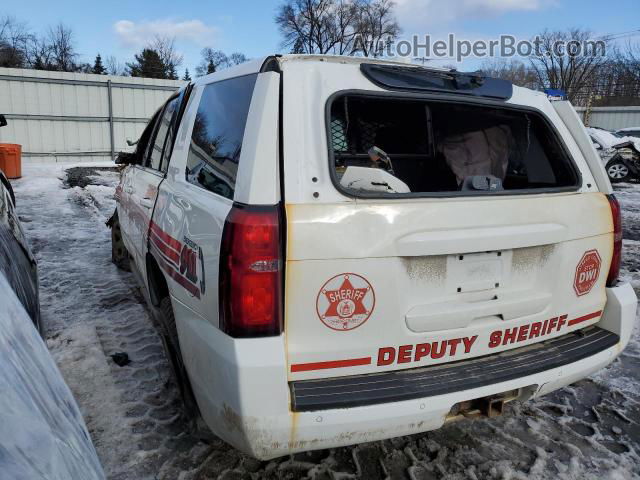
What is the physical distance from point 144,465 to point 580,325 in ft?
7.32

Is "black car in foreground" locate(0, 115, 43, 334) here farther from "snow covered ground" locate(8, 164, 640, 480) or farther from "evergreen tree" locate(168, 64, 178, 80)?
"evergreen tree" locate(168, 64, 178, 80)

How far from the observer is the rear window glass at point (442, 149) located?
89.2 inches

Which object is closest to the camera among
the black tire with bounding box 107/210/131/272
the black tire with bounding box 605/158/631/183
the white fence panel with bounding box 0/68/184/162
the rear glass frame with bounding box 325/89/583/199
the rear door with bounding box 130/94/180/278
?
the rear glass frame with bounding box 325/89/583/199

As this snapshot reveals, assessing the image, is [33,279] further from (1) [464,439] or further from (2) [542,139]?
(2) [542,139]

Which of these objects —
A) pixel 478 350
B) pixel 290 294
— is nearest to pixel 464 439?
pixel 478 350

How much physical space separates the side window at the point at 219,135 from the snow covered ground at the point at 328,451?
134 centimetres

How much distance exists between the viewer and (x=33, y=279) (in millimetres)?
3586

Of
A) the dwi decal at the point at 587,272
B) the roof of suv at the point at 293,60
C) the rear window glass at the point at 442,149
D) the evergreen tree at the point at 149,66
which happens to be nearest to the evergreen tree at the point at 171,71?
the evergreen tree at the point at 149,66

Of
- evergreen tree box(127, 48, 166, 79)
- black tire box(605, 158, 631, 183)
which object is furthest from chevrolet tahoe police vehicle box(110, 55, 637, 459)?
evergreen tree box(127, 48, 166, 79)

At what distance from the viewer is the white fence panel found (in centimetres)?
1705

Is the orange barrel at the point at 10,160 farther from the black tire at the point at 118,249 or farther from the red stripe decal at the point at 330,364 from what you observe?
the red stripe decal at the point at 330,364

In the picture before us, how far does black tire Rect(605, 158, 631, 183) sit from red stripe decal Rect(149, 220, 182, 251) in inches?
559

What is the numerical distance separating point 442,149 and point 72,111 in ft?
59.4

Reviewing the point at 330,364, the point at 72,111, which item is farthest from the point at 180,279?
the point at 72,111
